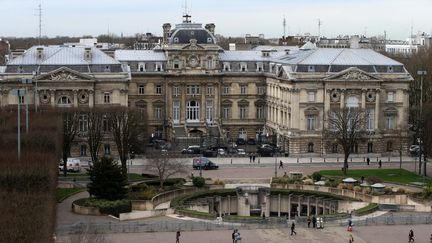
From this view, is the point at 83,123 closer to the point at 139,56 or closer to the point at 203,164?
the point at 203,164

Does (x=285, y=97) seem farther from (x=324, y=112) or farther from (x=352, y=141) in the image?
(x=352, y=141)

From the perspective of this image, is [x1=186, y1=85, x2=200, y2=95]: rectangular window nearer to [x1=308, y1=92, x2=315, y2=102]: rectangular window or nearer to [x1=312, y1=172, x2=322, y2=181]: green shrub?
[x1=308, y1=92, x2=315, y2=102]: rectangular window

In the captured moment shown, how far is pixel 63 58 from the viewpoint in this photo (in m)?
105

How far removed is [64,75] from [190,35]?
21.9 m

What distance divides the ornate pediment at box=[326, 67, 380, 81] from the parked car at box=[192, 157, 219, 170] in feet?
68.8

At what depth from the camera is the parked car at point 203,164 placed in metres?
93.0

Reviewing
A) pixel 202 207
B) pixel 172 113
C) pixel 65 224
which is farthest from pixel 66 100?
pixel 65 224

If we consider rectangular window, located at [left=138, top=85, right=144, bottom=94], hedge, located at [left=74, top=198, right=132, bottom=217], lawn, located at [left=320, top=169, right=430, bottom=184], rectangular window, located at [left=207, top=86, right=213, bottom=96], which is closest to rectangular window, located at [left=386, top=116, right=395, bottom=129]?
lawn, located at [left=320, top=169, right=430, bottom=184]

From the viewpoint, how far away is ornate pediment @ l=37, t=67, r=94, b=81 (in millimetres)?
101750

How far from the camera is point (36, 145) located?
5778cm

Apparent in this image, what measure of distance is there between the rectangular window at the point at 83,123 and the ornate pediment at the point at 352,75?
1247 inches

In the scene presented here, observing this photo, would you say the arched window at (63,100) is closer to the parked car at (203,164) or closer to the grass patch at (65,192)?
the parked car at (203,164)

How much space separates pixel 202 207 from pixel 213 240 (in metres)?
14.3

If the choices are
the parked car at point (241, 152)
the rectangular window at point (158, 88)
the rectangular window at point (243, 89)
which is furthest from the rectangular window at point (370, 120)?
the rectangular window at point (158, 88)
